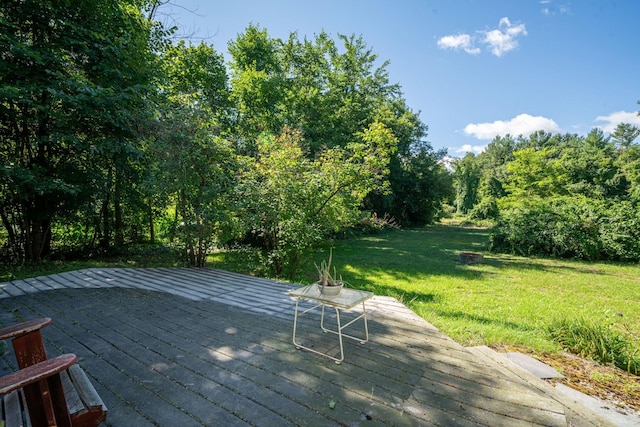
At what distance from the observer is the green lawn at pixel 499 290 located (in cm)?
372

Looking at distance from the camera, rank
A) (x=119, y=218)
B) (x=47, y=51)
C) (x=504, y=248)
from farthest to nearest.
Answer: (x=504, y=248)
(x=119, y=218)
(x=47, y=51)

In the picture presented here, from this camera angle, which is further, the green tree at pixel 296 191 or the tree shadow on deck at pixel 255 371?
the green tree at pixel 296 191

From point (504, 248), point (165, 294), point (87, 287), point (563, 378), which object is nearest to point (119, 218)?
point (87, 287)

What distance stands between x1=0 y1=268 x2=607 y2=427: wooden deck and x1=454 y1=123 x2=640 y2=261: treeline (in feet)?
32.3

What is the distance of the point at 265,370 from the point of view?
2172 mm

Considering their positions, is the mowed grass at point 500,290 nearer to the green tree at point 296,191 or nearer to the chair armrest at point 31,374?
the green tree at point 296,191

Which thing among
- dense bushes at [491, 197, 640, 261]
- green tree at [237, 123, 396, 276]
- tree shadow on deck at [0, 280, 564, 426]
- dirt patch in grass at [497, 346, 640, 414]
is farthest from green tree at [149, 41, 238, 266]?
dense bushes at [491, 197, 640, 261]

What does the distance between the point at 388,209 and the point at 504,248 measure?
8811 millimetres

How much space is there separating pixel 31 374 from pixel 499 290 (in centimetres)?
708

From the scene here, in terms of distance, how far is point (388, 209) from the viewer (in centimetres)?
1959

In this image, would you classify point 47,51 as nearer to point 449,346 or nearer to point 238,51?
point 449,346

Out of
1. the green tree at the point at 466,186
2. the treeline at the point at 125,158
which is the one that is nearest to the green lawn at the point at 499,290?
the treeline at the point at 125,158

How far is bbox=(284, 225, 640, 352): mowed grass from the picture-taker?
145 inches

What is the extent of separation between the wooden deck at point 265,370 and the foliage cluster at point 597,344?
5.21 ft
